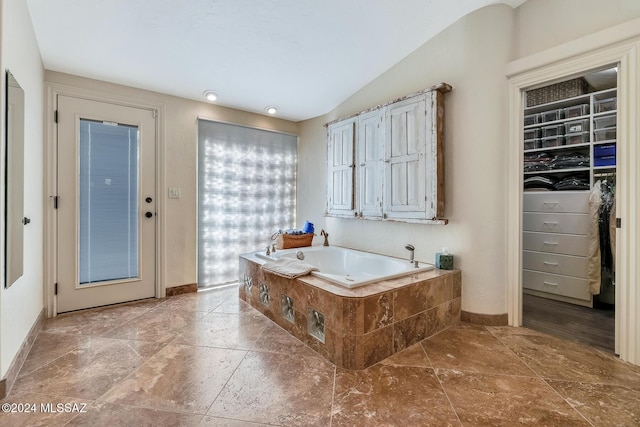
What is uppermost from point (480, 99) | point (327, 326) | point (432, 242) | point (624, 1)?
point (624, 1)

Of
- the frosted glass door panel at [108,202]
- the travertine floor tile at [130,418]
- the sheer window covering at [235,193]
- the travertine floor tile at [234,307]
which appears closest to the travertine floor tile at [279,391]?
the travertine floor tile at [130,418]

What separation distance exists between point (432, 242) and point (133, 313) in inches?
107

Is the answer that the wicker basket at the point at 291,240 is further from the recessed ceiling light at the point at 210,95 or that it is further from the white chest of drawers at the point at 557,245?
the white chest of drawers at the point at 557,245

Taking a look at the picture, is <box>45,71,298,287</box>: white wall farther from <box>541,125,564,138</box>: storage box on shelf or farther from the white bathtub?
<box>541,125,564,138</box>: storage box on shelf

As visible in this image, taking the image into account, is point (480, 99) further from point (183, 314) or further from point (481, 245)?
point (183, 314)

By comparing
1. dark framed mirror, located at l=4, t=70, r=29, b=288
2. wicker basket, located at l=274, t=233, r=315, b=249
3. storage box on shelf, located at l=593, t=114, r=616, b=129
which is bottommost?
wicker basket, located at l=274, t=233, r=315, b=249

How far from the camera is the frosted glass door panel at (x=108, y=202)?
2.61 meters

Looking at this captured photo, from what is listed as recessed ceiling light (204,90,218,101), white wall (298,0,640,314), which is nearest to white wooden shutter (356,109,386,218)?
white wall (298,0,640,314)

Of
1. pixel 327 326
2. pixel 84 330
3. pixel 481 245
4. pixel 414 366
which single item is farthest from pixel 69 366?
pixel 481 245

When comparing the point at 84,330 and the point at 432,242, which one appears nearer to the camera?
the point at 84,330

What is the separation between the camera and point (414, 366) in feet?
5.63

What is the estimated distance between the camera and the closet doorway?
2.71 metres

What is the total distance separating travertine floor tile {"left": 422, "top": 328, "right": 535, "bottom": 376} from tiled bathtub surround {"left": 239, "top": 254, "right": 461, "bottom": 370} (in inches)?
4.2

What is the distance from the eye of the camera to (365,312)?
1.71 meters
